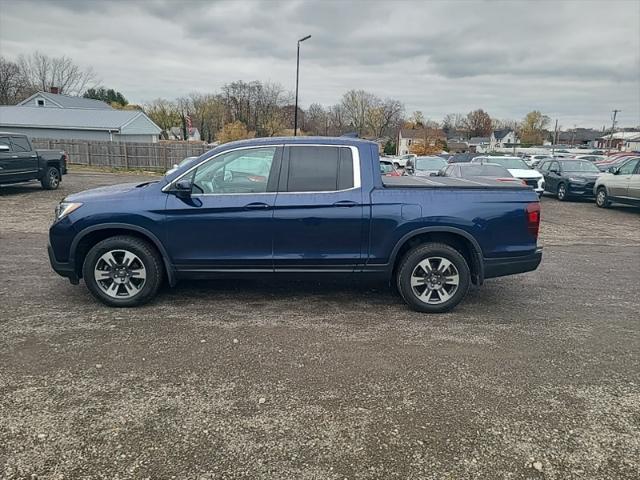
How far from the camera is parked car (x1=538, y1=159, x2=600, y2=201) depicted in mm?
15688

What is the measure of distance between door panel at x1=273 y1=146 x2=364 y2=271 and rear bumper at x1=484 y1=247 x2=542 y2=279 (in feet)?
4.68

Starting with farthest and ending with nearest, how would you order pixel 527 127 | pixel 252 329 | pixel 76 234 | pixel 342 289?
pixel 527 127
pixel 342 289
pixel 76 234
pixel 252 329

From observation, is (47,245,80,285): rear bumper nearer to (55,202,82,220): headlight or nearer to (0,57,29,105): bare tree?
(55,202,82,220): headlight

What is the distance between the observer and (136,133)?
40500mm

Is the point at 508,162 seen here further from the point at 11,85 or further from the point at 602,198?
the point at 11,85

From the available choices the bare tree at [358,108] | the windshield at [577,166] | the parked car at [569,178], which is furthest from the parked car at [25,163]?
the bare tree at [358,108]

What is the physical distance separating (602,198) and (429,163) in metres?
6.37

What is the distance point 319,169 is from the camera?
4.74 meters

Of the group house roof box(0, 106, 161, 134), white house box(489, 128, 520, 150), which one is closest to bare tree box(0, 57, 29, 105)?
house roof box(0, 106, 161, 134)

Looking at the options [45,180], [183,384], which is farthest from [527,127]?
[183,384]

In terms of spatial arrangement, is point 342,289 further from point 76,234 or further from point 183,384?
point 76,234

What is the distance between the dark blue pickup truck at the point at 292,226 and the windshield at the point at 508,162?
13.4m

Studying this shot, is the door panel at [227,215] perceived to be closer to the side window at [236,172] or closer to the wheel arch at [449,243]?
the side window at [236,172]

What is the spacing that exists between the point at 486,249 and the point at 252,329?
8.68 ft
